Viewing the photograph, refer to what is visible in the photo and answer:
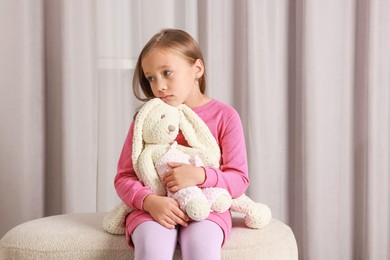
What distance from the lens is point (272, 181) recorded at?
2.29 meters

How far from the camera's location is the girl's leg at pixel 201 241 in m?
1.33

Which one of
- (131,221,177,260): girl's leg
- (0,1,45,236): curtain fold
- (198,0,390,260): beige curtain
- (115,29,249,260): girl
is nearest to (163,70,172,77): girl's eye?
(115,29,249,260): girl

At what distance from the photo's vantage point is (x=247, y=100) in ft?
7.34

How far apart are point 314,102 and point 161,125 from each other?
910 mm

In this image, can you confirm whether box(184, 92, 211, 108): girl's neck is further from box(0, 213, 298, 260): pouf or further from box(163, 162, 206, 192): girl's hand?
box(0, 213, 298, 260): pouf

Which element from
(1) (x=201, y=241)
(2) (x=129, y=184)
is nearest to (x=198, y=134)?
(2) (x=129, y=184)

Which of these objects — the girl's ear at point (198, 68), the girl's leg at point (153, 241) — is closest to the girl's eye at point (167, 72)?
the girl's ear at point (198, 68)

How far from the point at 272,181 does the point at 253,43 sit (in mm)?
527

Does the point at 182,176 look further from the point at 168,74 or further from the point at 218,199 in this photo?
the point at 168,74

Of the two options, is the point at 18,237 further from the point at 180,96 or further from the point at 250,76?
the point at 250,76

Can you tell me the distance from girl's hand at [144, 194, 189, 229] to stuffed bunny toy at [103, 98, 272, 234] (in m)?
0.03

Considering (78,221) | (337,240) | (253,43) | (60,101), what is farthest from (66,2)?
(337,240)

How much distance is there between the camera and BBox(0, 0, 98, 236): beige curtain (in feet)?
7.04

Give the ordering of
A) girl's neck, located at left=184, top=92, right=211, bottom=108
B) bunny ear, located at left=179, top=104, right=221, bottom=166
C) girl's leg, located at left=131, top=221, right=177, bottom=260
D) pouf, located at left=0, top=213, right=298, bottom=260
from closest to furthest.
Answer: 1. girl's leg, located at left=131, top=221, right=177, bottom=260
2. pouf, located at left=0, top=213, right=298, bottom=260
3. bunny ear, located at left=179, top=104, right=221, bottom=166
4. girl's neck, located at left=184, top=92, right=211, bottom=108
